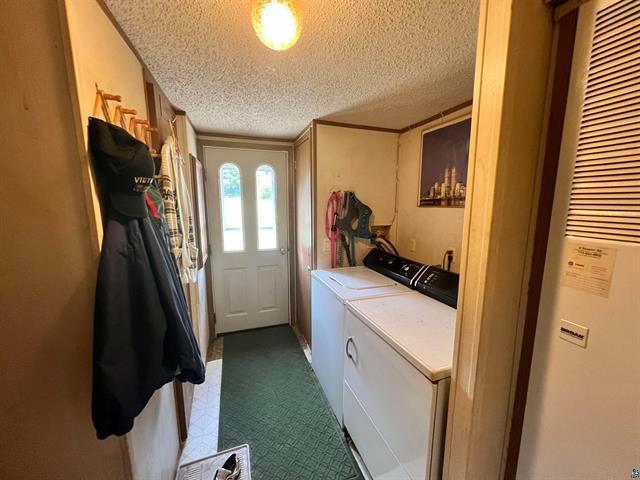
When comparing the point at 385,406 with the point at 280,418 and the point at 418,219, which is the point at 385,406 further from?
the point at 418,219

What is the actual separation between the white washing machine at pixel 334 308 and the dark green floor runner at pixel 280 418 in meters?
0.15

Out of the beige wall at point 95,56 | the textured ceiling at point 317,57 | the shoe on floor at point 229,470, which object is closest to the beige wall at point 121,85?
A: the beige wall at point 95,56

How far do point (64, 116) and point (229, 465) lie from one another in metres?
1.83

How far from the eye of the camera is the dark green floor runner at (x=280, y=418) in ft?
5.00

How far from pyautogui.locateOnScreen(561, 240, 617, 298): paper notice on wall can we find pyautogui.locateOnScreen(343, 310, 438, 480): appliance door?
55cm

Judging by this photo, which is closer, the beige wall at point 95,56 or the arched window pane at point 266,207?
the beige wall at point 95,56

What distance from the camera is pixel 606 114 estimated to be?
0.59m

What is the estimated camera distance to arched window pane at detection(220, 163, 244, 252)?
2777mm

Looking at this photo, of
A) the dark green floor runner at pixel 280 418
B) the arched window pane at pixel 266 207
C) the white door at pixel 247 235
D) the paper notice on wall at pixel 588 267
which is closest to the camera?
the paper notice on wall at pixel 588 267

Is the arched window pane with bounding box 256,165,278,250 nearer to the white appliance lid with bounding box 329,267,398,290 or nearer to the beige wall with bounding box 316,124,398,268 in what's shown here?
the beige wall with bounding box 316,124,398,268

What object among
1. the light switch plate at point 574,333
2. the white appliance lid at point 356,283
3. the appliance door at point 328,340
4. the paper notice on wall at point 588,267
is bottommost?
the appliance door at point 328,340

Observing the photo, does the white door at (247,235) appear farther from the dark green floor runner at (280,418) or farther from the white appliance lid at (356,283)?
the white appliance lid at (356,283)

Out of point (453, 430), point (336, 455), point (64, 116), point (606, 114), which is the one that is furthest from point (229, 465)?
point (606, 114)

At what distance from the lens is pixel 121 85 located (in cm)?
103
